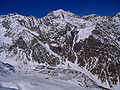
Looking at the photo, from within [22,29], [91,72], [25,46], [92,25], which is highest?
[92,25]

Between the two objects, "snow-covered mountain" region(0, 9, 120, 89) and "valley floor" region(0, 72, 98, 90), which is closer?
"valley floor" region(0, 72, 98, 90)

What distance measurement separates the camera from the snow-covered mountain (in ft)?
422

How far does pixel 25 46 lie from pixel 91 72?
55.1 metres

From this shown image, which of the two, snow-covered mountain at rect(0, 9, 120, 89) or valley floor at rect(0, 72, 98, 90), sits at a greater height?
snow-covered mountain at rect(0, 9, 120, 89)

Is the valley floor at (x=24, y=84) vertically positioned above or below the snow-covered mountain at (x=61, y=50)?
below

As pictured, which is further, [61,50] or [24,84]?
[61,50]

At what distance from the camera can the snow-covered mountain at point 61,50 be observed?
422 ft

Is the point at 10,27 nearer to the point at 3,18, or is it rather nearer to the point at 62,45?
the point at 3,18

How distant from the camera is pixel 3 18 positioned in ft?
612

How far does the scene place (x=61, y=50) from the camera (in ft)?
512

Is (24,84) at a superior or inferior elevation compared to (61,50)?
inferior

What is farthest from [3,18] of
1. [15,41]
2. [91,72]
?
[91,72]

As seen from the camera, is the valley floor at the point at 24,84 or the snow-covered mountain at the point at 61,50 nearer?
the valley floor at the point at 24,84

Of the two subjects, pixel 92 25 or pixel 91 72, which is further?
pixel 92 25
